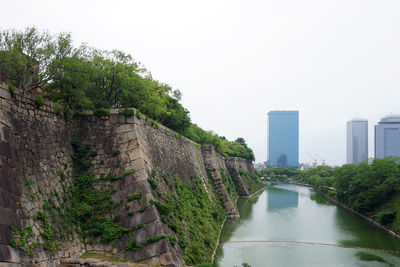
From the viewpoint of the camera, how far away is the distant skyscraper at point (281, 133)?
175 meters

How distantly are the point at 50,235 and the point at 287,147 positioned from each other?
177529 mm

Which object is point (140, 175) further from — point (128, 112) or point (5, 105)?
point (5, 105)

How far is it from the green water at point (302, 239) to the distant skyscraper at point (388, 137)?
12961 cm

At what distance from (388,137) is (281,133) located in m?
56.7

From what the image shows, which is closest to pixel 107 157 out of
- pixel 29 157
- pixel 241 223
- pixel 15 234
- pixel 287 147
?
pixel 29 157

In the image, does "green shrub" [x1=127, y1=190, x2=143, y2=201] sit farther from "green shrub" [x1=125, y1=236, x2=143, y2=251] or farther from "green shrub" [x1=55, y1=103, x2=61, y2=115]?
"green shrub" [x1=55, y1=103, x2=61, y2=115]

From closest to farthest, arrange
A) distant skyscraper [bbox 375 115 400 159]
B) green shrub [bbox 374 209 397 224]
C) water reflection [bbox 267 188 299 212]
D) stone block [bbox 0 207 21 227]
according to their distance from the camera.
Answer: stone block [bbox 0 207 21 227], green shrub [bbox 374 209 397 224], water reflection [bbox 267 188 299 212], distant skyscraper [bbox 375 115 400 159]

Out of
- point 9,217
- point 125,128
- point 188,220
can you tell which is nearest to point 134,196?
point 125,128

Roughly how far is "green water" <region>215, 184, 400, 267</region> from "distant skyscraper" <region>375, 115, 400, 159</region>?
12961 cm

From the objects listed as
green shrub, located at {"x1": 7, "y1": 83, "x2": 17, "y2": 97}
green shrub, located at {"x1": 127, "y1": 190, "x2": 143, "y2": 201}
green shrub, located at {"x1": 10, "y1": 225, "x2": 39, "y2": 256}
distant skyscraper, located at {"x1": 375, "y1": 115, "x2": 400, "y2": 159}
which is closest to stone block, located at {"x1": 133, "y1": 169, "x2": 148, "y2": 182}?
green shrub, located at {"x1": 127, "y1": 190, "x2": 143, "y2": 201}

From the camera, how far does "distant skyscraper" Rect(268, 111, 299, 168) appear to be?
17488 centimetres

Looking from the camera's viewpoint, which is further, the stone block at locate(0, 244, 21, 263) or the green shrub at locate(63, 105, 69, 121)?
the green shrub at locate(63, 105, 69, 121)

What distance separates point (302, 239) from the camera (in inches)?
787

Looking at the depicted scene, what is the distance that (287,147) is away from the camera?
174875 millimetres
